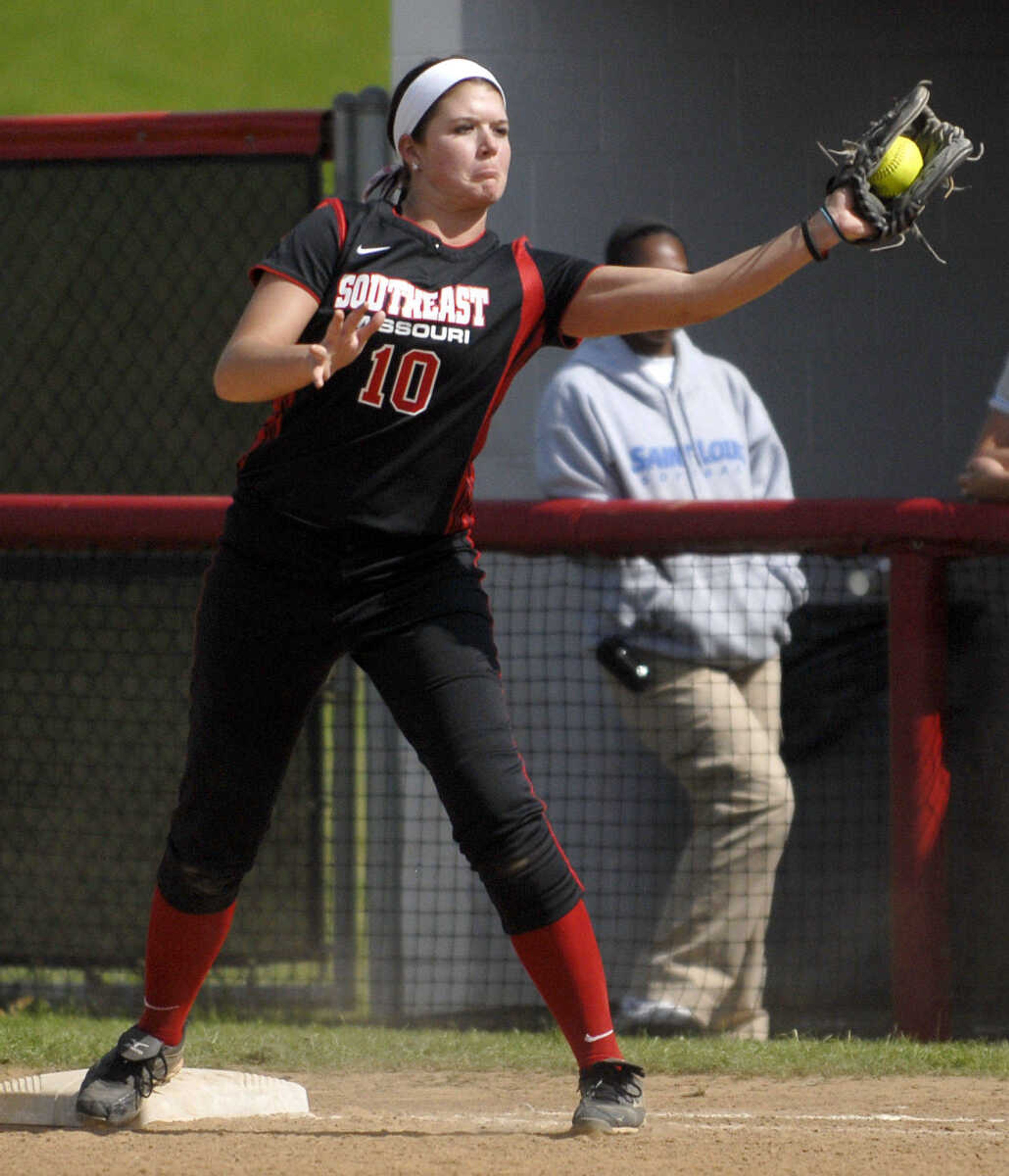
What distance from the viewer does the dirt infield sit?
3.19 m

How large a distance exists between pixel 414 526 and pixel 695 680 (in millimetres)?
1832

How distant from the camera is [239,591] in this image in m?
3.54

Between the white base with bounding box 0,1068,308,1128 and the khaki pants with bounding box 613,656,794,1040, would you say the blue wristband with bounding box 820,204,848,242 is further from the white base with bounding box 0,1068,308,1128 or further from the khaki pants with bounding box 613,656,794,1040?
the white base with bounding box 0,1068,308,1128

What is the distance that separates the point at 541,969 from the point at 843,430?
3.50 metres

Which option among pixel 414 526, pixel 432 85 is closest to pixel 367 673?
pixel 414 526

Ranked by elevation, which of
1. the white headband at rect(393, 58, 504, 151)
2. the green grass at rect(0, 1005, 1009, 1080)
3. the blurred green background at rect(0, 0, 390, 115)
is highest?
the blurred green background at rect(0, 0, 390, 115)

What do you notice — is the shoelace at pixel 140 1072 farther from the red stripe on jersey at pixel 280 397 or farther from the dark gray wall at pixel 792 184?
the dark gray wall at pixel 792 184

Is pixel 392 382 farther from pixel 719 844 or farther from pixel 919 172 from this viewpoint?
pixel 719 844

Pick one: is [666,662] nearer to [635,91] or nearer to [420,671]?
[420,671]

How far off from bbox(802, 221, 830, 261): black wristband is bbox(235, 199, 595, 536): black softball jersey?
0.56 metres

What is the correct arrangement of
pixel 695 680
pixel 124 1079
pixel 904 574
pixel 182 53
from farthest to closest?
pixel 182 53
pixel 695 680
pixel 904 574
pixel 124 1079

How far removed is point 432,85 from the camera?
3.54 metres

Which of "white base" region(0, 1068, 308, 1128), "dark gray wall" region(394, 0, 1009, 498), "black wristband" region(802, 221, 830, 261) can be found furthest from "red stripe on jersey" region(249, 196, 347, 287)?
"dark gray wall" region(394, 0, 1009, 498)

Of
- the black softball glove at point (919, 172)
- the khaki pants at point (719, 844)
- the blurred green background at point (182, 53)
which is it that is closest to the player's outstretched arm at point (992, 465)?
the khaki pants at point (719, 844)
